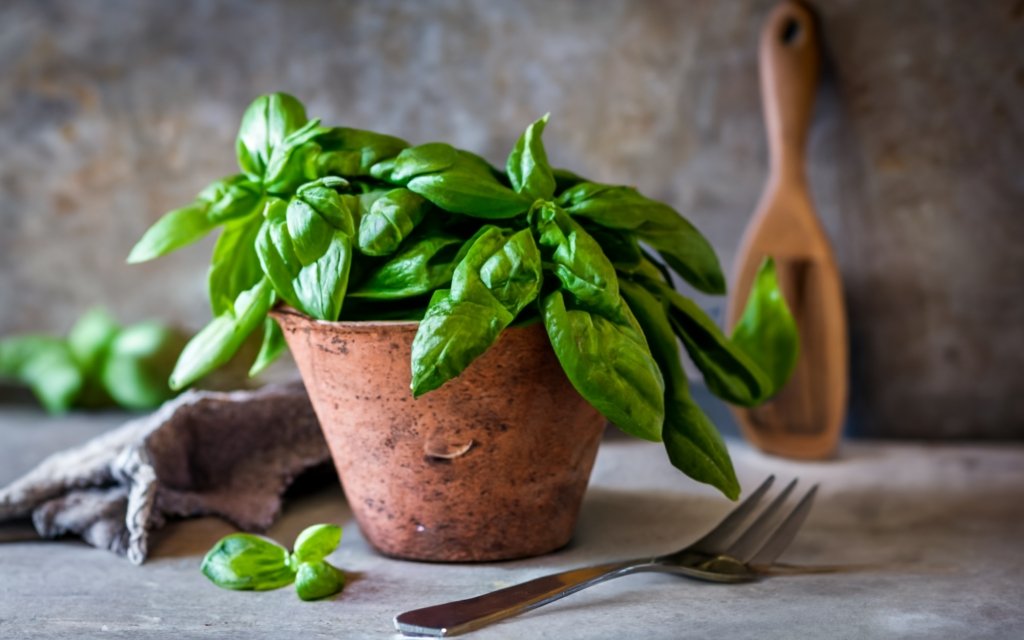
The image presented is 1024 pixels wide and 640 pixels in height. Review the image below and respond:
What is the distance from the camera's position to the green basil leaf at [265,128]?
81 cm

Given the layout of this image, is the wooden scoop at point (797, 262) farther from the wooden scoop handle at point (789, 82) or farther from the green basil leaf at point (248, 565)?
the green basil leaf at point (248, 565)

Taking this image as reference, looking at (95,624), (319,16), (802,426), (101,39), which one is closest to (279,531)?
(95,624)

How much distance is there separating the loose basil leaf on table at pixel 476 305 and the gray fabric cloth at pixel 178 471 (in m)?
0.34

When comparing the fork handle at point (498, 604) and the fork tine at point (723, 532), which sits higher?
the fork tine at point (723, 532)

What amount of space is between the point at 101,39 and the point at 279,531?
89 centimetres

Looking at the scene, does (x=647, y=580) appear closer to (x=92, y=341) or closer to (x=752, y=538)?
(x=752, y=538)

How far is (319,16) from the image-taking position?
1416 mm

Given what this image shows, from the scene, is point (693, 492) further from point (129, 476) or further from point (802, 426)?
point (129, 476)

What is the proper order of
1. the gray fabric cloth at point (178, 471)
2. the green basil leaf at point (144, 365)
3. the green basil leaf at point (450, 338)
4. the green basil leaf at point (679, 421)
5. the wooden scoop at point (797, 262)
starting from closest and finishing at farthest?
the green basil leaf at point (450, 338) < the green basil leaf at point (679, 421) < the gray fabric cloth at point (178, 471) < the wooden scoop at point (797, 262) < the green basil leaf at point (144, 365)

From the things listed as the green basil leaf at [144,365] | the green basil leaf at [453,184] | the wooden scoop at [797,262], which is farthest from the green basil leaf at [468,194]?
the green basil leaf at [144,365]

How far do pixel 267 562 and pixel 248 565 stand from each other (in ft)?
0.05

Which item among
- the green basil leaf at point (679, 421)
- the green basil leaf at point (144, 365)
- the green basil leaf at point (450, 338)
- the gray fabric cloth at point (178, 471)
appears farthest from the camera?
the green basil leaf at point (144, 365)

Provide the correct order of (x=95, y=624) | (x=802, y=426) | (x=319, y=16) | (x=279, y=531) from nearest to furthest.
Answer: (x=95, y=624) < (x=279, y=531) < (x=802, y=426) < (x=319, y=16)

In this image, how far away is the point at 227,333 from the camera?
0.81 metres
